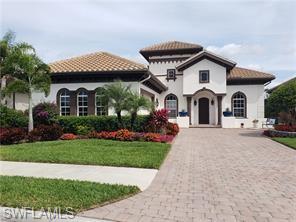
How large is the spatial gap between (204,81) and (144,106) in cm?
1247

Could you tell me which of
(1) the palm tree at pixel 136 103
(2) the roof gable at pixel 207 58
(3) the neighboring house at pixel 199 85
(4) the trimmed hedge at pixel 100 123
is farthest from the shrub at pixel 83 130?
(2) the roof gable at pixel 207 58

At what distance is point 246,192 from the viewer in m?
6.09

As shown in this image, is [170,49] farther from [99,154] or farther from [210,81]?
[99,154]

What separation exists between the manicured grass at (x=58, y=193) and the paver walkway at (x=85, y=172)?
24.0 inches

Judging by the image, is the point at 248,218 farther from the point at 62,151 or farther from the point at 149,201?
the point at 62,151

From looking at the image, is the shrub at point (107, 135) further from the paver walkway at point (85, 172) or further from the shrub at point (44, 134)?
the paver walkway at point (85, 172)

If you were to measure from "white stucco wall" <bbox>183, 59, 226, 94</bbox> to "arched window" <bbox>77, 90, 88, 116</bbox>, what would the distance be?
10.7 m

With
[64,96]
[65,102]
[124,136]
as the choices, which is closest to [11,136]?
[124,136]

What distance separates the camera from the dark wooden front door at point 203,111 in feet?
90.4

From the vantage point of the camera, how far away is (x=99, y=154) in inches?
408

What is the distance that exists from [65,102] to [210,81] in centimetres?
1325

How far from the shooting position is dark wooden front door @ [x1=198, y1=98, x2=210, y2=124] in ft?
90.4

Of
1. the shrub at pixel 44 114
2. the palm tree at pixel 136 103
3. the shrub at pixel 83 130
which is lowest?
the shrub at pixel 83 130

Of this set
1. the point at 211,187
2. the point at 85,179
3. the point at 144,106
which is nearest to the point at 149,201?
the point at 211,187
